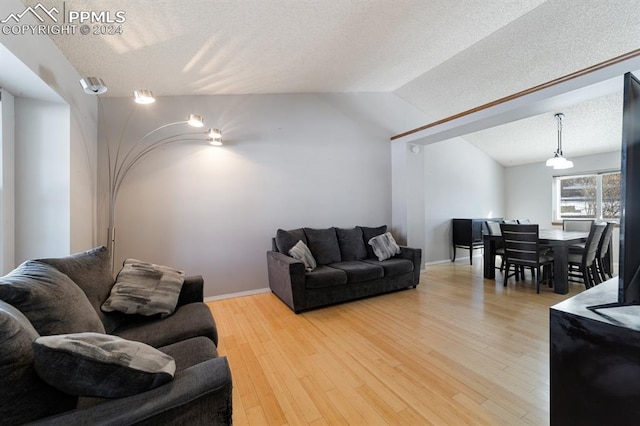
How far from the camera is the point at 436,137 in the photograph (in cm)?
415

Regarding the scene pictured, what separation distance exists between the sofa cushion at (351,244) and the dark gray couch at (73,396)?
2.54 metres

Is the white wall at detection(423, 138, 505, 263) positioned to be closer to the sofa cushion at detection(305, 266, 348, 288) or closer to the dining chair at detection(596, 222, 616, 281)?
the dining chair at detection(596, 222, 616, 281)

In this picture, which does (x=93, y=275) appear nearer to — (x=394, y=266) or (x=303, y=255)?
(x=303, y=255)

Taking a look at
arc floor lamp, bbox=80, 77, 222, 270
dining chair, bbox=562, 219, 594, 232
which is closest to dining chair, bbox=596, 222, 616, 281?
dining chair, bbox=562, 219, 594, 232

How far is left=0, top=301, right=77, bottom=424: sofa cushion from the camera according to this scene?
712 mm

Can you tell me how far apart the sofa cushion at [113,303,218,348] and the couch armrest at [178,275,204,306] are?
20 cm

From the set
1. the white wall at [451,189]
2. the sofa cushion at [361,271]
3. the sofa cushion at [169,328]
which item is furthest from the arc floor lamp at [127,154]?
the white wall at [451,189]

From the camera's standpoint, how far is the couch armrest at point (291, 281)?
9.45ft

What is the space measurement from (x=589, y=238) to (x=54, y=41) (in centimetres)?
598

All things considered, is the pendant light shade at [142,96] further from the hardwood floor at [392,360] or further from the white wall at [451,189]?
the white wall at [451,189]

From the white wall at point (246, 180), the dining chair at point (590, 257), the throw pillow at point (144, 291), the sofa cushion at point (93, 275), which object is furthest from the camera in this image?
the dining chair at point (590, 257)

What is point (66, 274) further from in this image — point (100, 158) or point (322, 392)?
point (100, 158)

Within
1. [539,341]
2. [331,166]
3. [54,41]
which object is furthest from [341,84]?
[539,341]

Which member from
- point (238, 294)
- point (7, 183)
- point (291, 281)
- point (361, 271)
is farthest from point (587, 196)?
point (7, 183)
